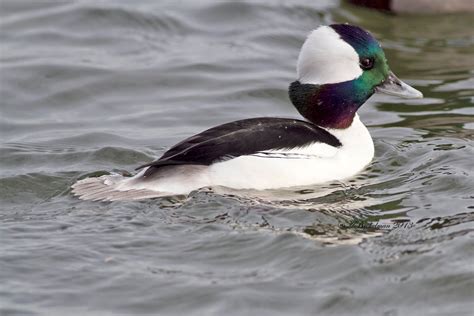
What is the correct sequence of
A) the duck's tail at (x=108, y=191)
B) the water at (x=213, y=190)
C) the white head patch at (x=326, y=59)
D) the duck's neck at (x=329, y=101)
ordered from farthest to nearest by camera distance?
the duck's neck at (x=329, y=101) → the white head patch at (x=326, y=59) → the duck's tail at (x=108, y=191) → the water at (x=213, y=190)

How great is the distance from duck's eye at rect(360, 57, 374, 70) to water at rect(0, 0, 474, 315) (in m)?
0.85

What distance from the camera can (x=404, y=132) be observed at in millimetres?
10477

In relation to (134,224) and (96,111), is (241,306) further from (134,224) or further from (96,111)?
(96,111)

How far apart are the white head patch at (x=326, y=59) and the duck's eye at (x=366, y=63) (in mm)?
58

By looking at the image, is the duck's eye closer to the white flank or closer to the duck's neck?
the duck's neck

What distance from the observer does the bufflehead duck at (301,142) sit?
326 inches

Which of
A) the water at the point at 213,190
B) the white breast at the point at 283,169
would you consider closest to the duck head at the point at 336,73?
the white breast at the point at 283,169

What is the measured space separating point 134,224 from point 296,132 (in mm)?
1479

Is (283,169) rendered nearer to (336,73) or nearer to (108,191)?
(336,73)

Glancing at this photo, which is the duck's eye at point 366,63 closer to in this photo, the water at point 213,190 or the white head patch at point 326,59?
the white head patch at point 326,59

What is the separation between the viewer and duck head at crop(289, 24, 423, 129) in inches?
348

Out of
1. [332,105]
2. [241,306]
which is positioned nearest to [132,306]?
[241,306]

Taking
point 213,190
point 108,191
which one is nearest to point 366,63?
point 213,190

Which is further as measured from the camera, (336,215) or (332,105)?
(332,105)
